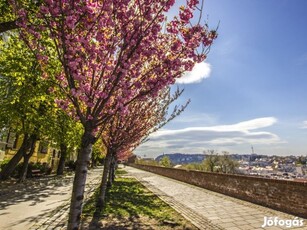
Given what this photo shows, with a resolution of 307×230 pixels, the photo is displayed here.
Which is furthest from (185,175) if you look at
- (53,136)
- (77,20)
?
(77,20)

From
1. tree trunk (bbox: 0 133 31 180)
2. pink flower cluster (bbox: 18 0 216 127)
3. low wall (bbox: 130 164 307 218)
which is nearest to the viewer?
pink flower cluster (bbox: 18 0 216 127)

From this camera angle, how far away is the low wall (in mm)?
9254

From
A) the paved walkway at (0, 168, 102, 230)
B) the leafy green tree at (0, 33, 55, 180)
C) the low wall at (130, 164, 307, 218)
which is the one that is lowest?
the paved walkway at (0, 168, 102, 230)

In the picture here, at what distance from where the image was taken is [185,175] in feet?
80.2

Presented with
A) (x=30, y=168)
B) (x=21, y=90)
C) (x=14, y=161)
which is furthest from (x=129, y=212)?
(x=30, y=168)

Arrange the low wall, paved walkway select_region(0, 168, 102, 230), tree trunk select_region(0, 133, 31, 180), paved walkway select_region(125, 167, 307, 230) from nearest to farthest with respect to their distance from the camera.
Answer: paved walkway select_region(125, 167, 307, 230)
paved walkway select_region(0, 168, 102, 230)
the low wall
tree trunk select_region(0, 133, 31, 180)

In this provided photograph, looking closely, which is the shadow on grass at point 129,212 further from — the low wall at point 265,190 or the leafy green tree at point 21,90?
the leafy green tree at point 21,90

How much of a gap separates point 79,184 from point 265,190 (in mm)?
9344

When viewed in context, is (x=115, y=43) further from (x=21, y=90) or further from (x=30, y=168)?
(x=30, y=168)

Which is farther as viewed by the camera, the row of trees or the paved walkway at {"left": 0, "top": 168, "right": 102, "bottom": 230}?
the paved walkway at {"left": 0, "top": 168, "right": 102, "bottom": 230}

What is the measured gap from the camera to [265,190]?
11.3 metres

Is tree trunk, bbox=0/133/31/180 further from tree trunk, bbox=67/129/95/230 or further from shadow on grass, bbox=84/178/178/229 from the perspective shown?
tree trunk, bbox=67/129/95/230

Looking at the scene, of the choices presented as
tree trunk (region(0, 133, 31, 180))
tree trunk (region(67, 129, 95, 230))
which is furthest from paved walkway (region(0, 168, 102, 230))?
tree trunk (region(0, 133, 31, 180))

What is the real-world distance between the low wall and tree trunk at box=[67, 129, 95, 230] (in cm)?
→ 805
